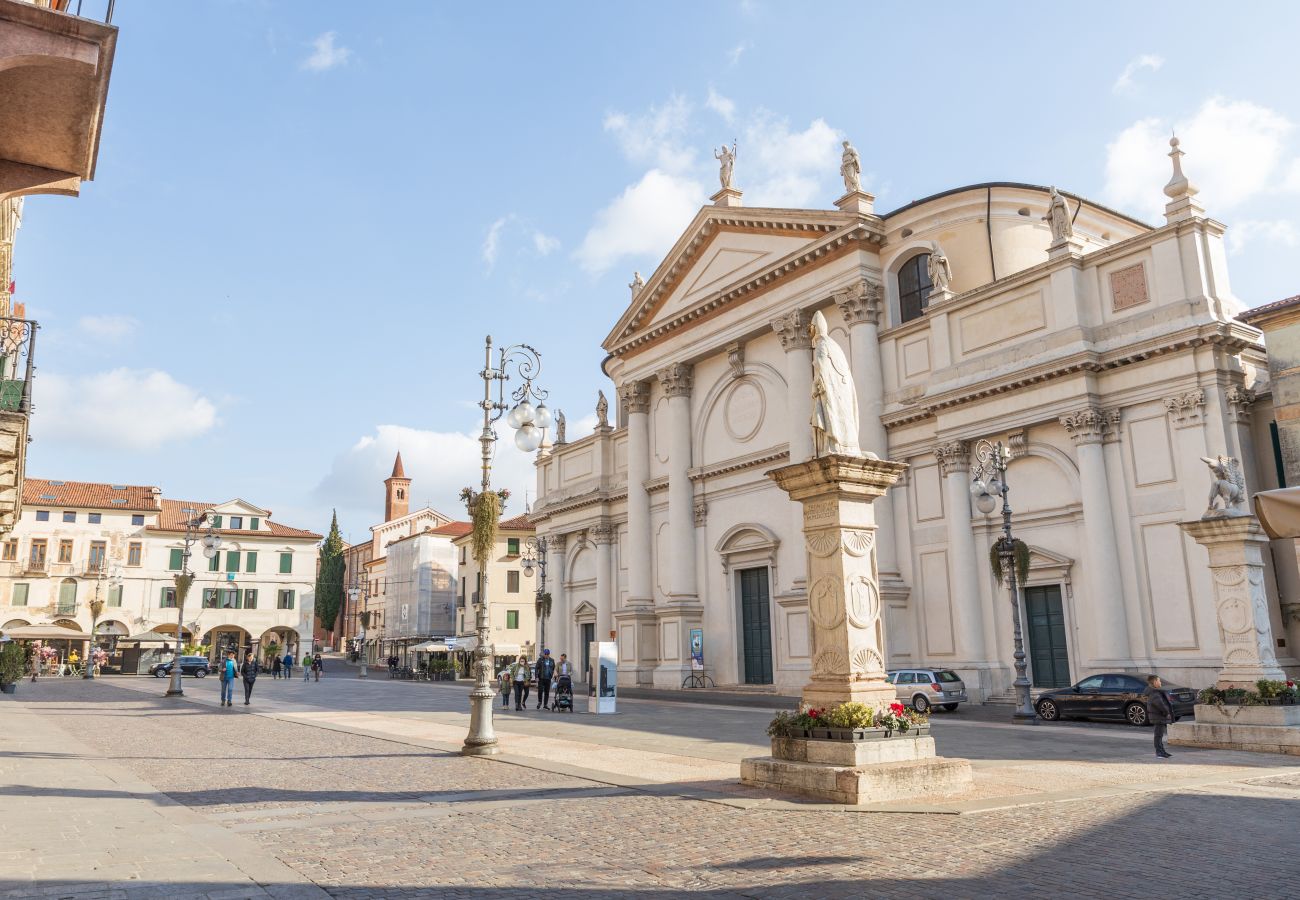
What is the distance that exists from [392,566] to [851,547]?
3154 inches

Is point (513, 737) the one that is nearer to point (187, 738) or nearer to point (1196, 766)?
point (187, 738)

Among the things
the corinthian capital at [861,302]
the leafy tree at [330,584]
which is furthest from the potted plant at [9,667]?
the leafy tree at [330,584]

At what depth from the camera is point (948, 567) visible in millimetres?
26812

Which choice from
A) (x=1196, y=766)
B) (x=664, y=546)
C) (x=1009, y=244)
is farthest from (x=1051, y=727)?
(x=664, y=546)

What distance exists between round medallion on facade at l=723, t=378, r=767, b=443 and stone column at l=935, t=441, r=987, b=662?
7887 millimetres

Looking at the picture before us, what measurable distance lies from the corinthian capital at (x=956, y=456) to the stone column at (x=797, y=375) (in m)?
4.72

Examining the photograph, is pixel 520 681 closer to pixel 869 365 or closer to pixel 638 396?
pixel 869 365

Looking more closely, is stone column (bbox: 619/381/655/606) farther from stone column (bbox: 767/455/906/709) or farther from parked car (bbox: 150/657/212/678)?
parked car (bbox: 150/657/212/678)

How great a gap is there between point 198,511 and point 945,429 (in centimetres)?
5832

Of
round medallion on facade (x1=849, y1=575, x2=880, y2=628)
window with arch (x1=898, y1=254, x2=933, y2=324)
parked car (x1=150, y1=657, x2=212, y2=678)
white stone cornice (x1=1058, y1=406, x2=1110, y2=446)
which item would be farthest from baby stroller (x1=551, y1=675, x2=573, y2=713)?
parked car (x1=150, y1=657, x2=212, y2=678)

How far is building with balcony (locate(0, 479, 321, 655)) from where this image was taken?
6228 centimetres

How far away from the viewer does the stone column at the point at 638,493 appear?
37.0 metres

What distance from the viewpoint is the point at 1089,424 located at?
23.8m

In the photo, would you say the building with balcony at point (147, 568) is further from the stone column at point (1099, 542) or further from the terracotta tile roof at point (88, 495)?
the stone column at point (1099, 542)
